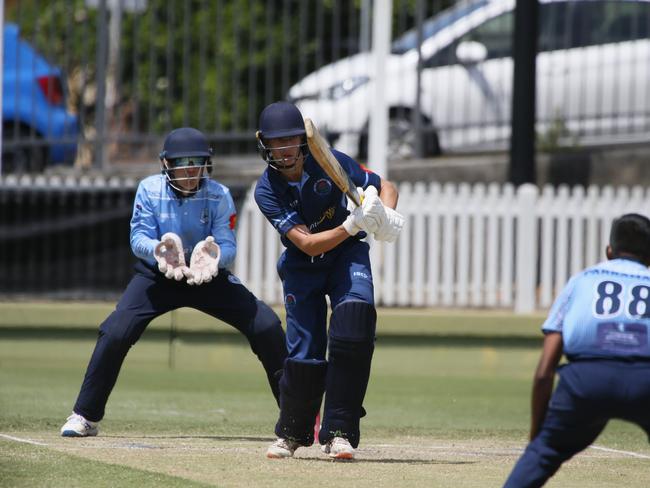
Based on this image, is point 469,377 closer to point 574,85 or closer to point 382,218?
point 574,85

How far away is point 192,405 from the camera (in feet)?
31.6

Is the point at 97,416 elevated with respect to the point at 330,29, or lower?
lower

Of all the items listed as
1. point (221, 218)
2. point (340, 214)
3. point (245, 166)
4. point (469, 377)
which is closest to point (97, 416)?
point (221, 218)

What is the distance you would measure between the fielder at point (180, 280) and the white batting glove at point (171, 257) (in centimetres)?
3

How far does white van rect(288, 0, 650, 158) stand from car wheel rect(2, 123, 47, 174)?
104 inches

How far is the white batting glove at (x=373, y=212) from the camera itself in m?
6.57

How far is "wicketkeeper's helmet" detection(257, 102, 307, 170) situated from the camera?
6.74m

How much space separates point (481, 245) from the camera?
12.9 m

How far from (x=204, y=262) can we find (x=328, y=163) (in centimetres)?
120

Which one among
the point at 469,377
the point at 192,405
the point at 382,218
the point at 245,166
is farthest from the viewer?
the point at 245,166

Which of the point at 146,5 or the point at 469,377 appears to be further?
the point at 146,5

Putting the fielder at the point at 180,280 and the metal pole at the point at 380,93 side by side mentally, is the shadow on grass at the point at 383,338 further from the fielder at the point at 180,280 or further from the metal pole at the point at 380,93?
the fielder at the point at 180,280

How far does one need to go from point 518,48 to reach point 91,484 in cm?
834

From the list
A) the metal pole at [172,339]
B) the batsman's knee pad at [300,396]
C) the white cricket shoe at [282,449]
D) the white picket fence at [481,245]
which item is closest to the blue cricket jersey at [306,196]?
the batsman's knee pad at [300,396]
